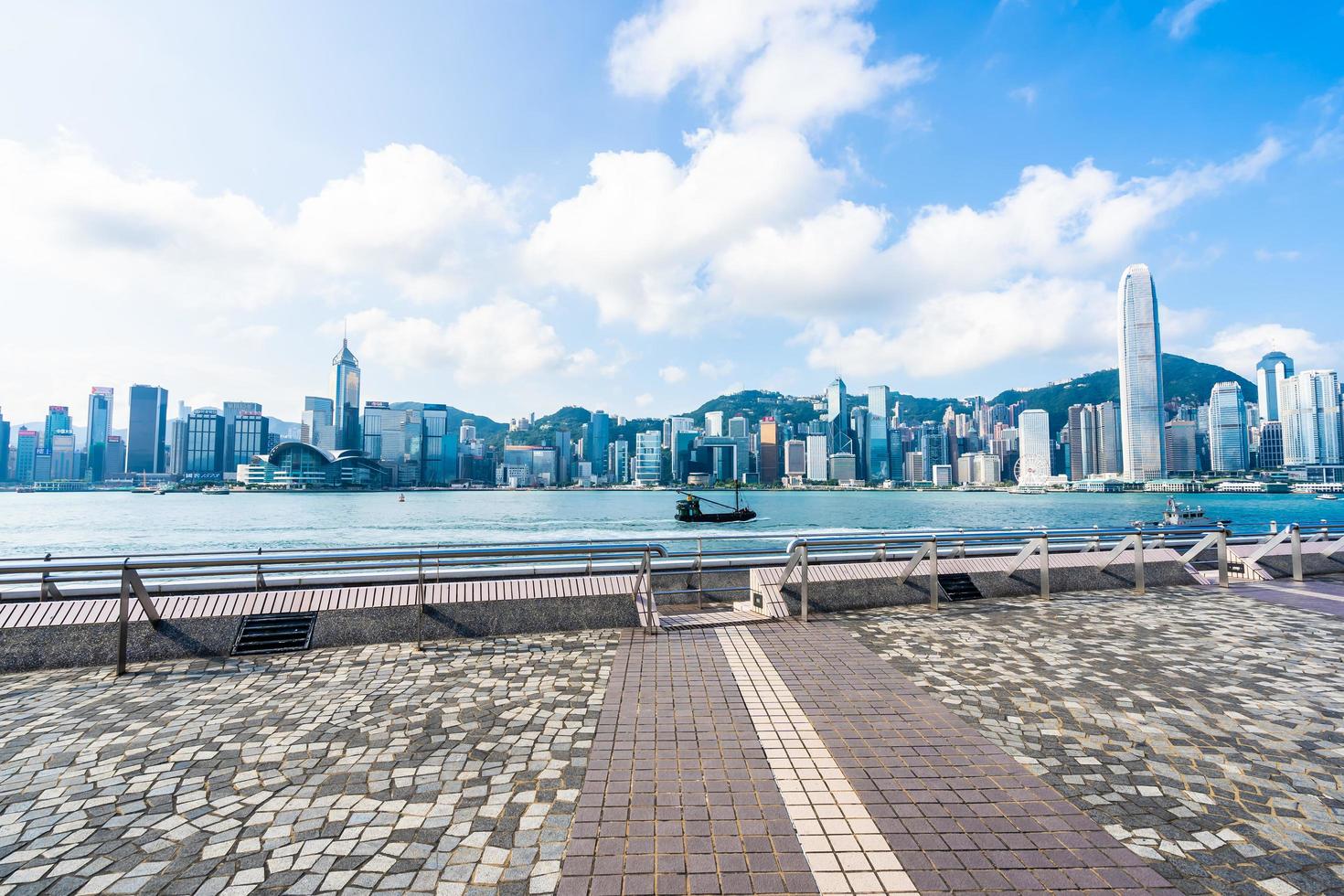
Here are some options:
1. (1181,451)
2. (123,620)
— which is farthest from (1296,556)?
(1181,451)

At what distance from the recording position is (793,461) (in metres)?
191

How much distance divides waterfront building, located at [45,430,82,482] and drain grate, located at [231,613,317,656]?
866 feet

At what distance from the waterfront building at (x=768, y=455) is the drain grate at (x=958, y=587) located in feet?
590

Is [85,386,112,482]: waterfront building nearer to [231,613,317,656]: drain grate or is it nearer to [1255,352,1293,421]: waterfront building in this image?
[231,613,317,656]: drain grate

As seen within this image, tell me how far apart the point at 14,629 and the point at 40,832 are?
5091mm

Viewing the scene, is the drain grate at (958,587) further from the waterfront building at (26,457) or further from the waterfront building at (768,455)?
the waterfront building at (26,457)

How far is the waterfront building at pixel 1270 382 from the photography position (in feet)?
574

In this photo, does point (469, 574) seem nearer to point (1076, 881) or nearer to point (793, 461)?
point (1076, 881)

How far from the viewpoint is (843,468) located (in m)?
194

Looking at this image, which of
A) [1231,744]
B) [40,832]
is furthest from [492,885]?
[1231,744]

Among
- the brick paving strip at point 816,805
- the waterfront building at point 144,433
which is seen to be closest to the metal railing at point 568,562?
the brick paving strip at point 816,805

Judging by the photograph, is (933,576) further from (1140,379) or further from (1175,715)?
(1140,379)

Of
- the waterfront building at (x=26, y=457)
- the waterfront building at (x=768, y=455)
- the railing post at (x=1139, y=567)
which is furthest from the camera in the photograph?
the waterfront building at (x=768, y=455)

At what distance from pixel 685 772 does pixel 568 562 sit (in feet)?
19.1
